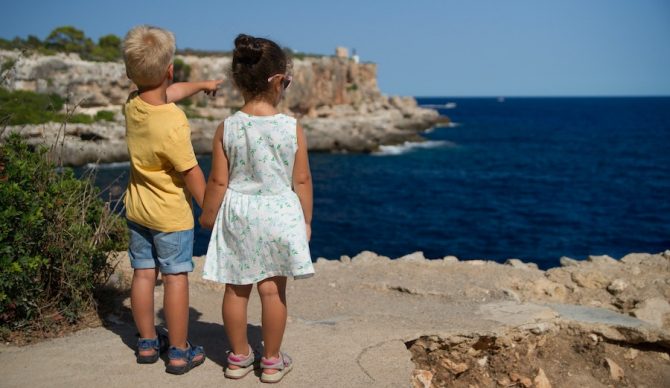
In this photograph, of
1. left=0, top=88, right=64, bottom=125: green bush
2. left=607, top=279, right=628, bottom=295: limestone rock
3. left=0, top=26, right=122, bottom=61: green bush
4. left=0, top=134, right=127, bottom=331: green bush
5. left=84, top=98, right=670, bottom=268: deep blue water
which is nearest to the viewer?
left=0, top=134, right=127, bottom=331: green bush

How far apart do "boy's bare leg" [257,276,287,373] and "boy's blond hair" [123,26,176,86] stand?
1391 millimetres

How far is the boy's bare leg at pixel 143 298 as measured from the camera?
3963mm

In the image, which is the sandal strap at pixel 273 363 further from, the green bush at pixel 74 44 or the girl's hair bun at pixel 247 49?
the green bush at pixel 74 44

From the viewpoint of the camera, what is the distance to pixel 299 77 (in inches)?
2100

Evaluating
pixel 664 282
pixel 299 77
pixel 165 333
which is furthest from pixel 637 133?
pixel 165 333

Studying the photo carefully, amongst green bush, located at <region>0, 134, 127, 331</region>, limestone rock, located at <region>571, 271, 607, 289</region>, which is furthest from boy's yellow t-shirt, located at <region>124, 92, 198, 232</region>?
limestone rock, located at <region>571, 271, 607, 289</region>

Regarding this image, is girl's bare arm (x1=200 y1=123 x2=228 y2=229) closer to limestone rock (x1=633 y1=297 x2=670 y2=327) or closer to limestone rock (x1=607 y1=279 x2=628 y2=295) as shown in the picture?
limestone rock (x1=633 y1=297 x2=670 y2=327)

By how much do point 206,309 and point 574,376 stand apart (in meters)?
3.17

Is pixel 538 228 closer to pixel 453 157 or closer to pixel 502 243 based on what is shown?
pixel 502 243

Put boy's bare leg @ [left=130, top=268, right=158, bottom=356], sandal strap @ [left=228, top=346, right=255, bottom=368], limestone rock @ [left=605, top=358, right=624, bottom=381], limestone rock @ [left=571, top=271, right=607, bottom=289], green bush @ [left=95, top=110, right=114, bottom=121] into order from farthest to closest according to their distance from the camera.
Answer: green bush @ [left=95, top=110, right=114, bottom=121] < limestone rock @ [left=571, top=271, right=607, bottom=289] < limestone rock @ [left=605, top=358, right=624, bottom=381] < boy's bare leg @ [left=130, top=268, right=158, bottom=356] < sandal strap @ [left=228, top=346, right=255, bottom=368]

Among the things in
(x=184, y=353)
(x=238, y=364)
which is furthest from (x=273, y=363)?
(x=184, y=353)

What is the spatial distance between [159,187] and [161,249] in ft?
1.26

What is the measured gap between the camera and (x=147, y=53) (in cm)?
356

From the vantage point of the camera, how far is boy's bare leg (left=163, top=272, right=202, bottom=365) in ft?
12.7
